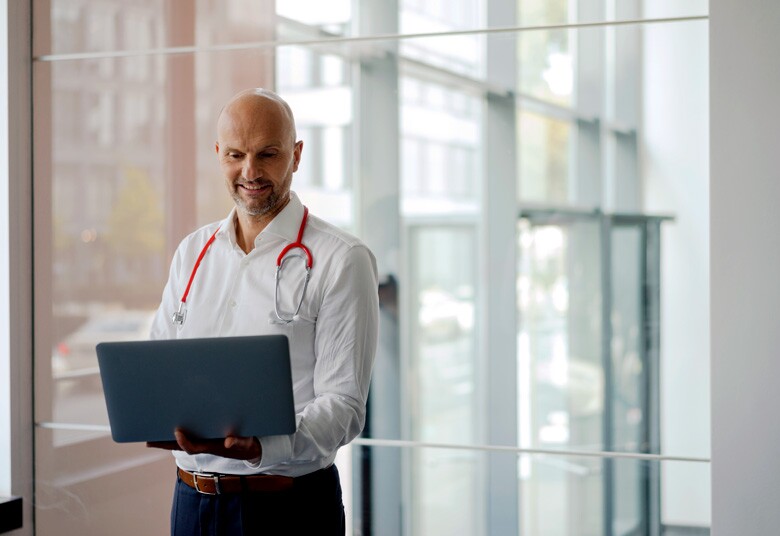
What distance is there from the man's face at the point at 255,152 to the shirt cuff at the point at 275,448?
0.50 m

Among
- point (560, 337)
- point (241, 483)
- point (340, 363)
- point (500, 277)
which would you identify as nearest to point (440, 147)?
point (500, 277)

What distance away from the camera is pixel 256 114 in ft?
6.40

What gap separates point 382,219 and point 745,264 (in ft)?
3.59

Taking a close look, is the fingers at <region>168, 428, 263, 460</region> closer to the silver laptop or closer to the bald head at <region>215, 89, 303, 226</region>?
the silver laptop

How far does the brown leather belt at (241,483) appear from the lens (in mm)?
1929

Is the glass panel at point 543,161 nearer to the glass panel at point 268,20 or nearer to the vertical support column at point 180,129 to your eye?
the glass panel at point 268,20

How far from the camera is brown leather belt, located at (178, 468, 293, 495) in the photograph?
75.9 inches

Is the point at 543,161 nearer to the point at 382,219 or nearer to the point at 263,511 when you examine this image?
the point at 382,219

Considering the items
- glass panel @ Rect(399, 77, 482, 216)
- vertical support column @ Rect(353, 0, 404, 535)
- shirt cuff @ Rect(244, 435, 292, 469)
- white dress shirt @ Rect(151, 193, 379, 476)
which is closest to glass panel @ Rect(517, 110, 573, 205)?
glass panel @ Rect(399, 77, 482, 216)

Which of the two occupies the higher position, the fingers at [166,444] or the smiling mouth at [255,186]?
the smiling mouth at [255,186]

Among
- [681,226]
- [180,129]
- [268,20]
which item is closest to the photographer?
[681,226]

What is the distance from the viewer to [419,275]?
3.00m

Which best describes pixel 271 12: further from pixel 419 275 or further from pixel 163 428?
pixel 163 428

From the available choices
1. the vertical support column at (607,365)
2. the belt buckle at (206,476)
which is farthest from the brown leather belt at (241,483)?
the vertical support column at (607,365)
